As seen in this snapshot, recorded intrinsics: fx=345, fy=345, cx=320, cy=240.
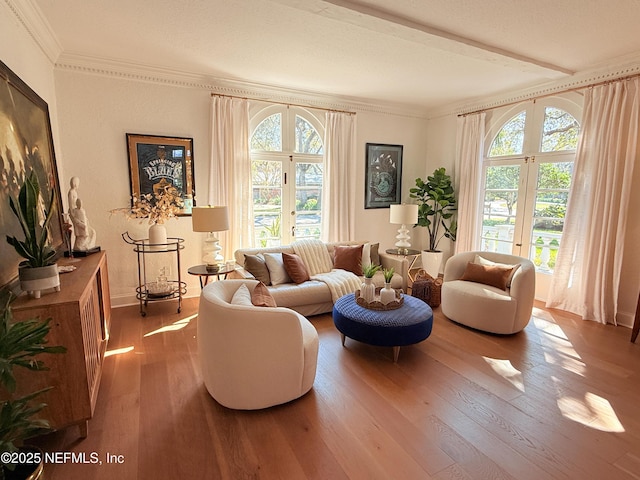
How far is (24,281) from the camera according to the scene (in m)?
1.86

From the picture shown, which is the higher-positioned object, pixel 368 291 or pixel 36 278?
pixel 36 278

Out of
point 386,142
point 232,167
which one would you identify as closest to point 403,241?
point 386,142

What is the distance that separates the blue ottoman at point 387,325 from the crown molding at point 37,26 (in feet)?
11.4

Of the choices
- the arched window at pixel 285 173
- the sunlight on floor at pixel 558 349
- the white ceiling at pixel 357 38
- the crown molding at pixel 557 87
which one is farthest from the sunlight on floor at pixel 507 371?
the crown molding at pixel 557 87

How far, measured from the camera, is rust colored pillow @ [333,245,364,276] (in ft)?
14.8

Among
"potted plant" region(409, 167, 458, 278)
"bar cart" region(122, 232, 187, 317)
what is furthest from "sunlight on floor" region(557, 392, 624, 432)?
"bar cart" region(122, 232, 187, 317)

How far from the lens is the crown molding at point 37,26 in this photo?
2.58 metres

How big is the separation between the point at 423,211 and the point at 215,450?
474 cm

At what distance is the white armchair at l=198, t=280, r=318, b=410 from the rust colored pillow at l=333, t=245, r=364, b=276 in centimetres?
214

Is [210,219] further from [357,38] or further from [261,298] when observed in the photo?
[357,38]

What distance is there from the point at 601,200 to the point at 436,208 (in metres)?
2.42

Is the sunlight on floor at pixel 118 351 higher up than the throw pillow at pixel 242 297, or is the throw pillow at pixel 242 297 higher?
the throw pillow at pixel 242 297

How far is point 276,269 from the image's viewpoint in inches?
159

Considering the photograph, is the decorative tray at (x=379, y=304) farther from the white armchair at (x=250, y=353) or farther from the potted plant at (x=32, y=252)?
the potted plant at (x=32, y=252)
